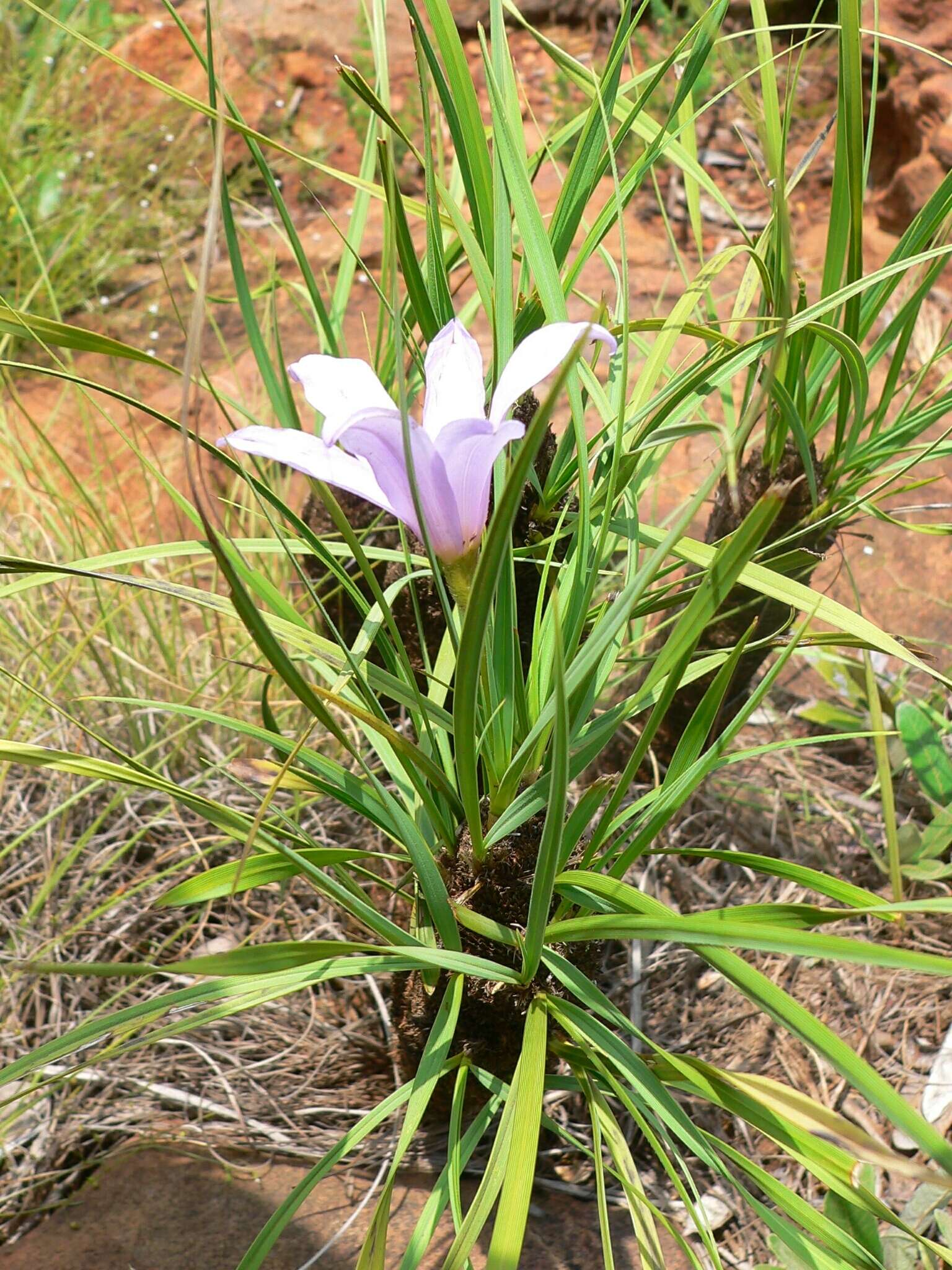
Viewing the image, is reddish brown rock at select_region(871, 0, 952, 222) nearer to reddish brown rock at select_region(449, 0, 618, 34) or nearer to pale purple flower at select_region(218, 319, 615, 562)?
reddish brown rock at select_region(449, 0, 618, 34)

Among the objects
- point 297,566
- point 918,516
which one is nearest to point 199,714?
point 297,566

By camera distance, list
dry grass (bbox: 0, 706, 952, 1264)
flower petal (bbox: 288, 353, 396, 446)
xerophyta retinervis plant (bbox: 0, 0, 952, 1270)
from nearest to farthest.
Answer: xerophyta retinervis plant (bbox: 0, 0, 952, 1270) < flower petal (bbox: 288, 353, 396, 446) < dry grass (bbox: 0, 706, 952, 1264)

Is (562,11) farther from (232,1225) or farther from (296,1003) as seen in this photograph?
(232,1225)

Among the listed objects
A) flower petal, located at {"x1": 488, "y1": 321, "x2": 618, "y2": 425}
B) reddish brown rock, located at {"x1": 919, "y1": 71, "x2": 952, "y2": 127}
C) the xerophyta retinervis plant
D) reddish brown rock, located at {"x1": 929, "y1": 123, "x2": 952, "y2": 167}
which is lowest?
the xerophyta retinervis plant

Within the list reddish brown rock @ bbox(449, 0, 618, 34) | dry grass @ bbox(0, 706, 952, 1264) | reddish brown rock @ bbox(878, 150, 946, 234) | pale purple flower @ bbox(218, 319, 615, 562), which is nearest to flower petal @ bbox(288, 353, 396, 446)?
pale purple flower @ bbox(218, 319, 615, 562)

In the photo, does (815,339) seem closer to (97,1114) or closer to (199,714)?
(199,714)

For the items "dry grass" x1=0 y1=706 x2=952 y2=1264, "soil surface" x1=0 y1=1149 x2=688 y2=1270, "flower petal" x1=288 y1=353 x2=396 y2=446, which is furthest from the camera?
"dry grass" x1=0 y1=706 x2=952 y2=1264

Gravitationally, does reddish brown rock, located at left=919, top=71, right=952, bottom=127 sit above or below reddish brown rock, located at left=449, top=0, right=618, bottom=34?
below
